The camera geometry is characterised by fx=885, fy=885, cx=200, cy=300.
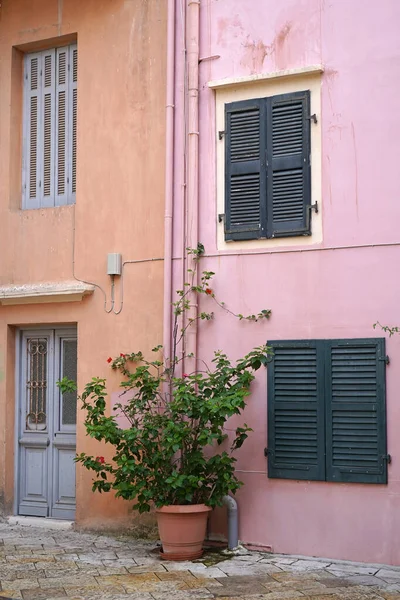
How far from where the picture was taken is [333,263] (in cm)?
838

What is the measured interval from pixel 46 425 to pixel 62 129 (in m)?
3.45

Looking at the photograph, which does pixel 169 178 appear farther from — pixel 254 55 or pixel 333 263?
pixel 333 263

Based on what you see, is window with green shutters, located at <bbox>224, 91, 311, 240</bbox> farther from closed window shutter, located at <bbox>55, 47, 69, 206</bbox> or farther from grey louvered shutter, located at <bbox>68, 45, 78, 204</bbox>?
closed window shutter, located at <bbox>55, 47, 69, 206</bbox>

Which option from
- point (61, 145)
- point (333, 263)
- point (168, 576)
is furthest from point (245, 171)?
point (168, 576)

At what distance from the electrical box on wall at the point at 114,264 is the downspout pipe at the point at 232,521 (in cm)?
267

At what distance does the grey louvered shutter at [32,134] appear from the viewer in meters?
10.5

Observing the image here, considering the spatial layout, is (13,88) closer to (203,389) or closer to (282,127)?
(282,127)

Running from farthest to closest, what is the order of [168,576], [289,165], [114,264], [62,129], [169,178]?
[62,129] → [114,264] → [169,178] → [289,165] → [168,576]

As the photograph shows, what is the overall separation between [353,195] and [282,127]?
3.39 feet

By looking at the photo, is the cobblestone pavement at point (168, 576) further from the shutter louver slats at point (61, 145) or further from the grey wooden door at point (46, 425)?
the shutter louver slats at point (61, 145)

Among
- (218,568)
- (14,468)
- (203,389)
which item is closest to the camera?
(218,568)

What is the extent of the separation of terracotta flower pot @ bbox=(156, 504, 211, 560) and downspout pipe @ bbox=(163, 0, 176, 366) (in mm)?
1548

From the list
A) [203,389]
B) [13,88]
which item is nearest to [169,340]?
[203,389]

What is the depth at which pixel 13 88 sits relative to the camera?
34.6ft
